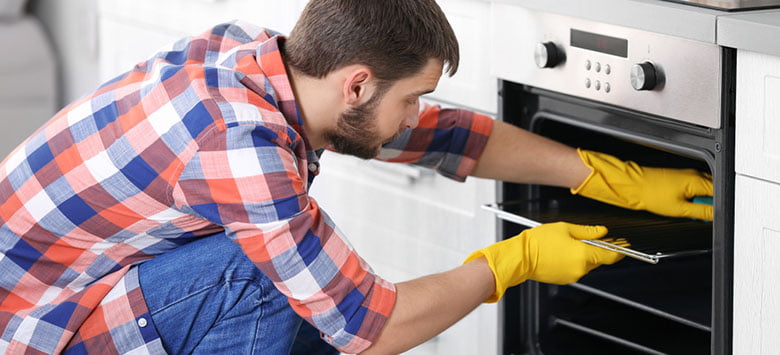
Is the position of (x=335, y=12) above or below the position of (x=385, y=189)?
above

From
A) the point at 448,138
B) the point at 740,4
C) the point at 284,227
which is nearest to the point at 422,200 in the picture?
the point at 448,138

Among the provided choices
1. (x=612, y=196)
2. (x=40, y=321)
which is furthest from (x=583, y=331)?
(x=40, y=321)

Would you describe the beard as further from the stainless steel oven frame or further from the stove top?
the stove top

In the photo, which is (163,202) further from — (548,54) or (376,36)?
(548,54)

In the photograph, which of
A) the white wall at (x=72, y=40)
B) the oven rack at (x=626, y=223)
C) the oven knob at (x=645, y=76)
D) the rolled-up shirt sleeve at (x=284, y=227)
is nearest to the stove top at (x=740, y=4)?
the oven knob at (x=645, y=76)

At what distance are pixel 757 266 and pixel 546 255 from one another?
0.30m

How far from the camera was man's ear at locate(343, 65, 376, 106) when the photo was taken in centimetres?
150

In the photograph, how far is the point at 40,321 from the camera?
1.63 meters

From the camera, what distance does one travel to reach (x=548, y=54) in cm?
170

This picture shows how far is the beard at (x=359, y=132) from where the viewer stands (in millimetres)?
1552

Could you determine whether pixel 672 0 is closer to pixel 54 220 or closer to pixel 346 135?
pixel 346 135

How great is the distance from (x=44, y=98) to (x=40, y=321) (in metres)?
2.09

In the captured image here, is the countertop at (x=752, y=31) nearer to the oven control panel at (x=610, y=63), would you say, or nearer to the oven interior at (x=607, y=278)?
the oven control panel at (x=610, y=63)

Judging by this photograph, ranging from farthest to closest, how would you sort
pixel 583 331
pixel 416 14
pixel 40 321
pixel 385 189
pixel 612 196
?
pixel 385 189 → pixel 583 331 → pixel 612 196 → pixel 40 321 → pixel 416 14
